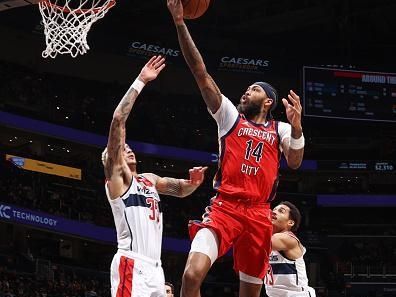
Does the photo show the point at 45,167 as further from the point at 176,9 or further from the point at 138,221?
the point at 176,9

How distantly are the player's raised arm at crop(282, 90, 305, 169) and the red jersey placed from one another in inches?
6.5

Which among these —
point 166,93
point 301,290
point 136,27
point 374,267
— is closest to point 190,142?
point 166,93

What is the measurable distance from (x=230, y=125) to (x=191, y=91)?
80.8ft

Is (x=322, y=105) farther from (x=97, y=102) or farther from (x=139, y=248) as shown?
(x=139, y=248)

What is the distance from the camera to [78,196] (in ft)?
85.4

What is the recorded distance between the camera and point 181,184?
7023 mm

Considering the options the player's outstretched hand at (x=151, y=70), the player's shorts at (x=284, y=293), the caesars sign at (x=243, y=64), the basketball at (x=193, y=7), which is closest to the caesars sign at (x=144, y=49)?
the caesars sign at (x=243, y=64)

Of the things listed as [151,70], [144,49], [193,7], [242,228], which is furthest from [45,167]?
[242,228]

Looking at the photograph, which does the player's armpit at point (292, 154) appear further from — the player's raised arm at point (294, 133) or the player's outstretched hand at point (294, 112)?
the player's outstretched hand at point (294, 112)

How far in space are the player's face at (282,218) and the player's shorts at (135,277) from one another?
193 cm

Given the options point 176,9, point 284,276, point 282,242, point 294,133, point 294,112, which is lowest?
point 284,276

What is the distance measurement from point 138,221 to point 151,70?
134 cm

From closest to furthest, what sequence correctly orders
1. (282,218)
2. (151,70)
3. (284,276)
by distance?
(151,70), (284,276), (282,218)

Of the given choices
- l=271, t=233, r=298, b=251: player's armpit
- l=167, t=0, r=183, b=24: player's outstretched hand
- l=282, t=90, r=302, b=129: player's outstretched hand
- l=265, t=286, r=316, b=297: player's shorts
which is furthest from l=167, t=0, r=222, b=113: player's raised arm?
l=265, t=286, r=316, b=297: player's shorts
